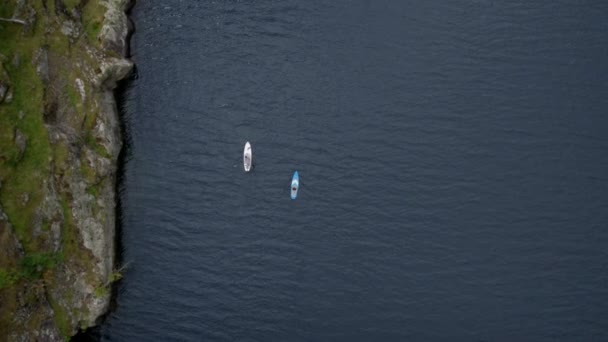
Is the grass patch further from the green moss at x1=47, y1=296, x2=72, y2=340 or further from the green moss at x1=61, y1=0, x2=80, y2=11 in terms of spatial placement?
the green moss at x1=47, y1=296, x2=72, y2=340

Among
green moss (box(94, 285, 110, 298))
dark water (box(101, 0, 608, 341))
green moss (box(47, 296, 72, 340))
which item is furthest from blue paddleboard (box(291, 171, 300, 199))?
green moss (box(47, 296, 72, 340))

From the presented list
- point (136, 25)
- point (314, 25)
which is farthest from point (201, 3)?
point (314, 25)

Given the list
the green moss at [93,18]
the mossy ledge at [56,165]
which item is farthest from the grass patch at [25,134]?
the green moss at [93,18]

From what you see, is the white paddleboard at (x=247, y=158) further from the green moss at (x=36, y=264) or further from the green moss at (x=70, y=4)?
the green moss at (x=70, y=4)

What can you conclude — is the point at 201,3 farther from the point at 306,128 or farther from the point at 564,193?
the point at 564,193

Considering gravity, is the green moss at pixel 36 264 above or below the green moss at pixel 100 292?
above

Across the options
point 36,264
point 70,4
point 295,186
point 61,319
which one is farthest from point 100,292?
point 70,4

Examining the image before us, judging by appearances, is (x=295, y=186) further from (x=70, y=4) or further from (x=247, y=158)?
(x=70, y=4)
